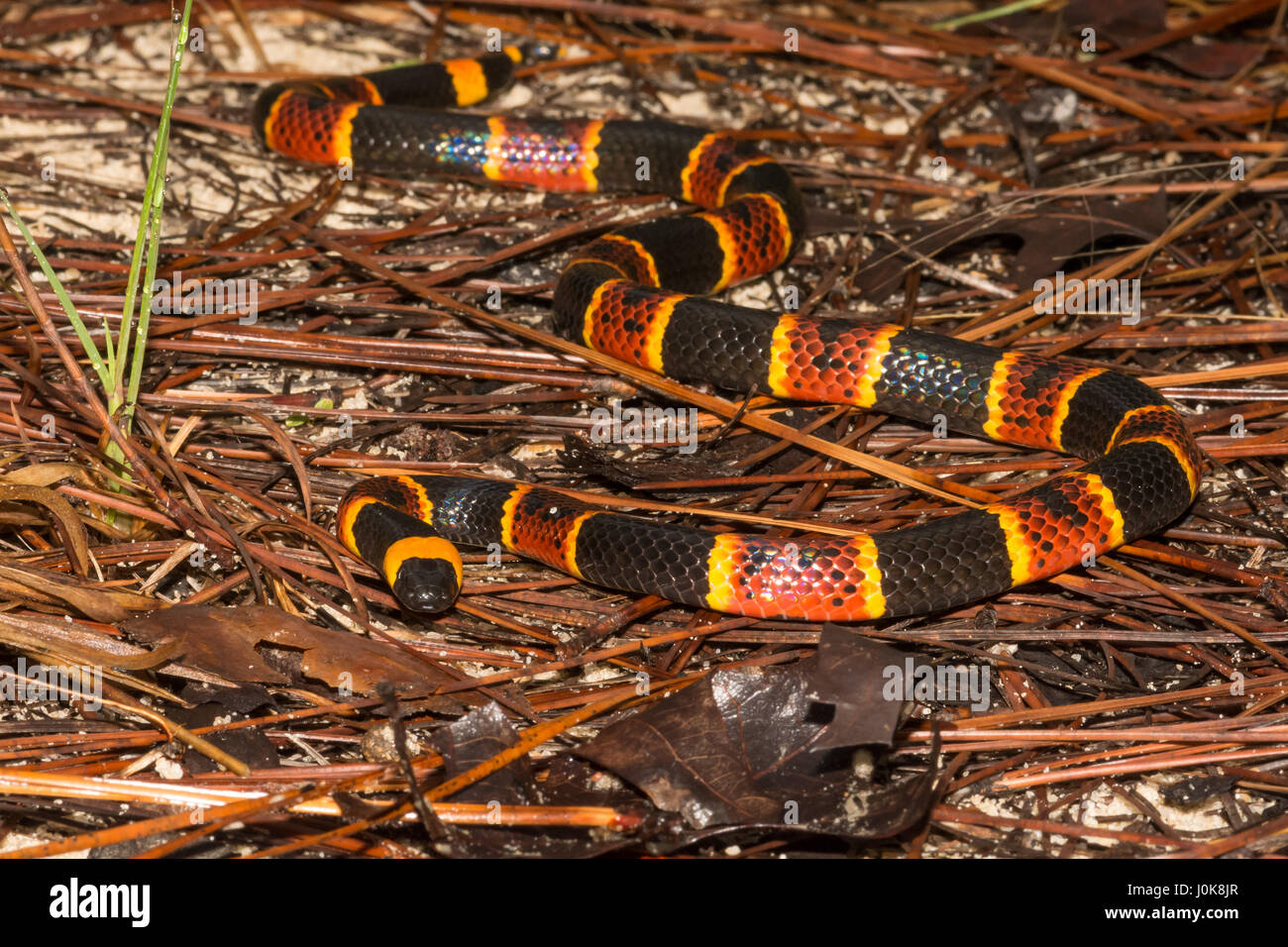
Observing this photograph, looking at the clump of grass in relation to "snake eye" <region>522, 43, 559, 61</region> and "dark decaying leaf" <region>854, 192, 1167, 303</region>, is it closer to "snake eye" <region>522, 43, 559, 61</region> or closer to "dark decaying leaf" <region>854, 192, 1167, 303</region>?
"dark decaying leaf" <region>854, 192, 1167, 303</region>

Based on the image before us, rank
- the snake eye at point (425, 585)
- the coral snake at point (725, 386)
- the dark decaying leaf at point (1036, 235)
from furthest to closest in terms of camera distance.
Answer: the dark decaying leaf at point (1036, 235), the coral snake at point (725, 386), the snake eye at point (425, 585)

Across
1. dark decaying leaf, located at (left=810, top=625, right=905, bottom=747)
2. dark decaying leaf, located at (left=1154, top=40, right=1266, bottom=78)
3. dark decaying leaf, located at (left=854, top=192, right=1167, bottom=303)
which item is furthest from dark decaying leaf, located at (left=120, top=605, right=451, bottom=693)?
dark decaying leaf, located at (left=1154, top=40, right=1266, bottom=78)

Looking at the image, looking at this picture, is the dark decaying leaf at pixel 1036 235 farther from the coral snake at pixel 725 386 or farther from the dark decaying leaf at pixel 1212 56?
the dark decaying leaf at pixel 1212 56

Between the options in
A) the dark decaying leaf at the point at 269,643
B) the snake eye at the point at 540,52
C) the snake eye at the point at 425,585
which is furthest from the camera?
the snake eye at the point at 540,52

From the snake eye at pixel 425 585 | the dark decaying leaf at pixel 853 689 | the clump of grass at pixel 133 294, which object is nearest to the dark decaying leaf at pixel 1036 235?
the dark decaying leaf at pixel 853 689

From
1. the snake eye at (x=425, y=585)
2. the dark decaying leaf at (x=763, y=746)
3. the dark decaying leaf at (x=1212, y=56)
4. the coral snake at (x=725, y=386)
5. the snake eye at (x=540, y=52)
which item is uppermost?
the snake eye at (x=540, y=52)

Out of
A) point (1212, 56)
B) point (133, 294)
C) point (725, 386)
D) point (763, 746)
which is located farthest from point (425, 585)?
point (1212, 56)

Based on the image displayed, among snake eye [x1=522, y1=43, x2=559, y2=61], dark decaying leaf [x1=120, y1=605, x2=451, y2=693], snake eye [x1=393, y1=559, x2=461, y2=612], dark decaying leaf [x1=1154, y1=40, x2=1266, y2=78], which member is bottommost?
dark decaying leaf [x1=120, y1=605, x2=451, y2=693]
